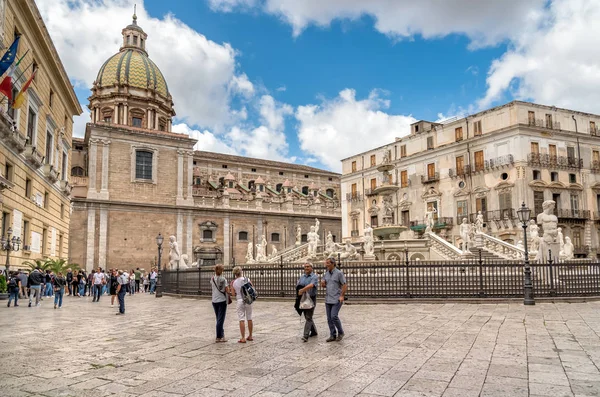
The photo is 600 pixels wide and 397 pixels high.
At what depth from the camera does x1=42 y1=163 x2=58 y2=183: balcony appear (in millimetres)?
22906

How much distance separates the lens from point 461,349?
7.36 meters

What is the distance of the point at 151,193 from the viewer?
4316cm

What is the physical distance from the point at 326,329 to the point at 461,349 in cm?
295

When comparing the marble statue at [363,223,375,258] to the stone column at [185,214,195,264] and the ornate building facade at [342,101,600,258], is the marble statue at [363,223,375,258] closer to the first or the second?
the ornate building facade at [342,101,600,258]

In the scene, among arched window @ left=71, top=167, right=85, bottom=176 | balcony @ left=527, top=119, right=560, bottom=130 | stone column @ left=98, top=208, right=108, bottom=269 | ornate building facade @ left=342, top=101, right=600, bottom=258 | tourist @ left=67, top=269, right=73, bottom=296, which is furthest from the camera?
arched window @ left=71, top=167, right=85, bottom=176

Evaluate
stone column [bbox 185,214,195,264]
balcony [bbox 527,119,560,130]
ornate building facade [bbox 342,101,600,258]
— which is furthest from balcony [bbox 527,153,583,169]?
stone column [bbox 185,214,195,264]

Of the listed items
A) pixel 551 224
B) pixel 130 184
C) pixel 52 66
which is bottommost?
pixel 551 224

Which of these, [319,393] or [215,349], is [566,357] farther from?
[215,349]

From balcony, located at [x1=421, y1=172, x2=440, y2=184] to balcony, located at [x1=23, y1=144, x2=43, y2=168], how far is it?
97.7 ft

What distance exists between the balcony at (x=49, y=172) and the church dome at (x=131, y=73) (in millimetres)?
26919

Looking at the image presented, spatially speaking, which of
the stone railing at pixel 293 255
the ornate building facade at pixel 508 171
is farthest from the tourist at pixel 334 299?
the ornate building facade at pixel 508 171

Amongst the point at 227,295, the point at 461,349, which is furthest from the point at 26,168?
the point at 461,349

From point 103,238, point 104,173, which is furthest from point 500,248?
point 104,173

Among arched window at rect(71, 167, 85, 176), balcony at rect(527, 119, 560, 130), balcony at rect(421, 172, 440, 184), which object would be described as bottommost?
balcony at rect(421, 172, 440, 184)
